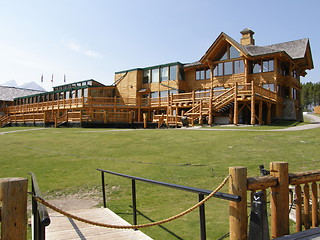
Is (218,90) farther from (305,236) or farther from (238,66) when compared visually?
(305,236)

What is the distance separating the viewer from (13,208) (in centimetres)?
250

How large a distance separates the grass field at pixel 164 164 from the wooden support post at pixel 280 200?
1287 millimetres

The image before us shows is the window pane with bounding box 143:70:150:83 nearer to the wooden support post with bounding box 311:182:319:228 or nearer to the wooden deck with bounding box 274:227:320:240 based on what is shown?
the wooden support post with bounding box 311:182:319:228

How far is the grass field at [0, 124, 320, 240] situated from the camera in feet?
19.8

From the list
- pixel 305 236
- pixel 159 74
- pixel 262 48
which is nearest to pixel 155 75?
pixel 159 74

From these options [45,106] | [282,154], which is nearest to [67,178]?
[282,154]

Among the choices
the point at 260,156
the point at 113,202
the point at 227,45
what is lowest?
the point at 113,202

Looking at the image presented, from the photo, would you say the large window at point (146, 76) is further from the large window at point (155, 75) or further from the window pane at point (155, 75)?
the window pane at point (155, 75)

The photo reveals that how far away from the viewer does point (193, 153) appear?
12180 mm

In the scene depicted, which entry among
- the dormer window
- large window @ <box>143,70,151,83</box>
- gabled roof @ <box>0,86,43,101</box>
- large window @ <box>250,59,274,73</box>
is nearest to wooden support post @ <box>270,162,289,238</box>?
large window @ <box>250,59,274,73</box>

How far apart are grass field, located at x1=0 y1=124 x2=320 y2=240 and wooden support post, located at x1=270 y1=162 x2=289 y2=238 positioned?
1287mm

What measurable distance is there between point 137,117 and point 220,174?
29.3 metres

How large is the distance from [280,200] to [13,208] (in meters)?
3.51

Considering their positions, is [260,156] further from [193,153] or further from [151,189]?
[151,189]
